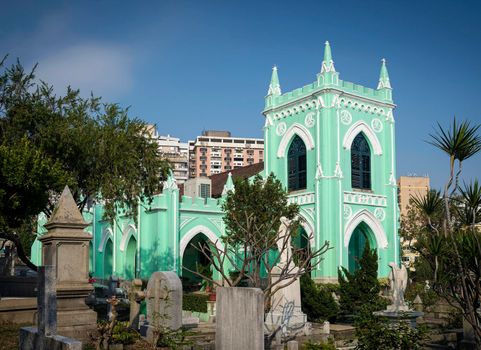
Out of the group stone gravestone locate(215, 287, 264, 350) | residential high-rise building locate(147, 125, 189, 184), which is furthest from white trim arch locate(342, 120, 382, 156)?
residential high-rise building locate(147, 125, 189, 184)

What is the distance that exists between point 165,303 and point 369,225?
21.5m

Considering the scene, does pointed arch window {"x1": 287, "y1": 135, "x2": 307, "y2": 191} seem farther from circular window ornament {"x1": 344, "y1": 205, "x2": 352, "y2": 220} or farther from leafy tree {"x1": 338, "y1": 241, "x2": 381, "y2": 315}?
leafy tree {"x1": 338, "y1": 241, "x2": 381, "y2": 315}

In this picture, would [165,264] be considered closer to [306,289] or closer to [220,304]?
[306,289]

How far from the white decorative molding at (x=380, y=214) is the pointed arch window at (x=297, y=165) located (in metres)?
4.41

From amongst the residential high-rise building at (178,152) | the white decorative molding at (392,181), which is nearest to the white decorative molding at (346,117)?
Answer: the white decorative molding at (392,181)

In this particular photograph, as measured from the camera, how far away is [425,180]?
9300cm

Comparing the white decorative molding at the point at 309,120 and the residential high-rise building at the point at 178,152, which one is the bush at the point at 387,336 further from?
the residential high-rise building at the point at 178,152

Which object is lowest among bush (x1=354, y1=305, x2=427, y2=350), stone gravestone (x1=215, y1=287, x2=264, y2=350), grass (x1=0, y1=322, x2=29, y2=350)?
grass (x1=0, y1=322, x2=29, y2=350)

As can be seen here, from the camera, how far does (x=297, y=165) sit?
34250 mm

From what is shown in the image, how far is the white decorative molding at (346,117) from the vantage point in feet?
106

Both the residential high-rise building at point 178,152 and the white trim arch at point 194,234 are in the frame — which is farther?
the residential high-rise building at point 178,152

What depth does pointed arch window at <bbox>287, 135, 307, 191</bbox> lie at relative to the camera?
1331 inches

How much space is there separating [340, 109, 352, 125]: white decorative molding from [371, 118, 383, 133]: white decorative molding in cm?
196

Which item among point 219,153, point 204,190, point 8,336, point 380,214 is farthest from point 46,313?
point 219,153
